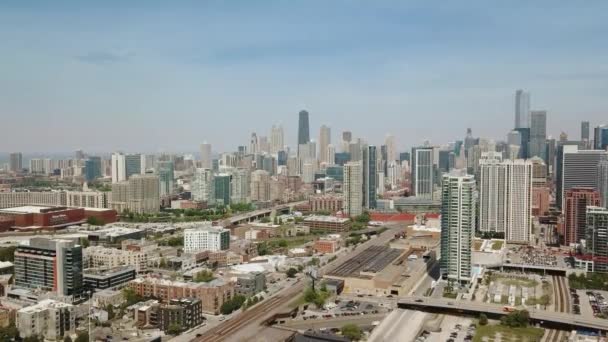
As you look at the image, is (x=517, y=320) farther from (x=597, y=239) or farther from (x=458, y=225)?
(x=597, y=239)

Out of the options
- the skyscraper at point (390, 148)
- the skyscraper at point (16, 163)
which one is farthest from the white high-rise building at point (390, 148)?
the skyscraper at point (16, 163)

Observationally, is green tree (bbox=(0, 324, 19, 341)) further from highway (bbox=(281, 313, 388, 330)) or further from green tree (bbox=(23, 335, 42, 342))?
highway (bbox=(281, 313, 388, 330))

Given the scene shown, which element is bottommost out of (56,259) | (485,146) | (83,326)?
(83,326)

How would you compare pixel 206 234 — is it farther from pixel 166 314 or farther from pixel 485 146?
pixel 485 146

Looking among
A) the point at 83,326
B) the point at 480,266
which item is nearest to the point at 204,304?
the point at 83,326

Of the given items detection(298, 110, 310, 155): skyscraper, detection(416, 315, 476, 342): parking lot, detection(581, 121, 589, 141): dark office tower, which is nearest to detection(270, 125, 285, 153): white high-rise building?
detection(298, 110, 310, 155): skyscraper

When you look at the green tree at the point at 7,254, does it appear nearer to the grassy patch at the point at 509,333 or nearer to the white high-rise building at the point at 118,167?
the grassy patch at the point at 509,333
